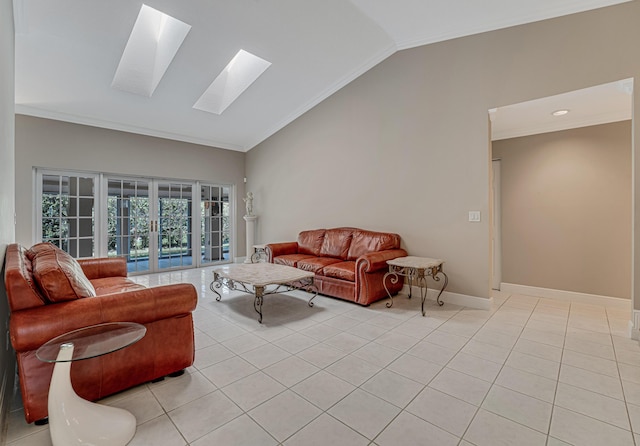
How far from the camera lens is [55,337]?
62.7 inches

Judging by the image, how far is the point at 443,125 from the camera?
12.6 feet

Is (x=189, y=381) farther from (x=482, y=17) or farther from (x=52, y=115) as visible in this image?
(x=52, y=115)

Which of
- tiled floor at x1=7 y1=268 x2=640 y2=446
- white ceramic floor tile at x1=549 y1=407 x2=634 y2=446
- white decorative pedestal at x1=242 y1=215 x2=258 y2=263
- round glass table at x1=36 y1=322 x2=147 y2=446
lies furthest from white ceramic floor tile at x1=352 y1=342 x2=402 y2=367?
white decorative pedestal at x1=242 y1=215 x2=258 y2=263

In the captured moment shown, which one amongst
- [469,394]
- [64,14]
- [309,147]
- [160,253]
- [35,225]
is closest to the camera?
[469,394]

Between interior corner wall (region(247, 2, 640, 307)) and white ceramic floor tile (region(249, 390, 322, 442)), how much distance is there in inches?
109

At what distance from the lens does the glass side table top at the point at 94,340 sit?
1414 millimetres

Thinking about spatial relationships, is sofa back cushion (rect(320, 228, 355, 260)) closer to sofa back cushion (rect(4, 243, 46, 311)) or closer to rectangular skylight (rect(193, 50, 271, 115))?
rectangular skylight (rect(193, 50, 271, 115))

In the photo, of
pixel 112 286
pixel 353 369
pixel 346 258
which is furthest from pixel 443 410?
pixel 112 286

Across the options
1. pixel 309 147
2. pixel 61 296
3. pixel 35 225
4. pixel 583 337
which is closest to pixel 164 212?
pixel 35 225

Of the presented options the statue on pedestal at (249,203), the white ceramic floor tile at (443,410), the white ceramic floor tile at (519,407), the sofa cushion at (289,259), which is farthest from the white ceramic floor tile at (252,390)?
the statue on pedestal at (249,203)

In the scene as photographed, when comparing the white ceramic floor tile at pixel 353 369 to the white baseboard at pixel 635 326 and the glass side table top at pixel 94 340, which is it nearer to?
the glass side table top at pixel 94 340

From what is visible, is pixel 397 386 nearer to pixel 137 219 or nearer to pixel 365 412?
pixel 365 412

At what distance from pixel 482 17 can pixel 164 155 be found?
5746mm

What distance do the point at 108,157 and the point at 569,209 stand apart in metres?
7.37
